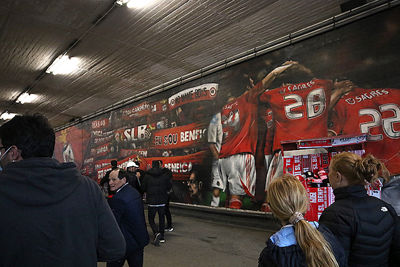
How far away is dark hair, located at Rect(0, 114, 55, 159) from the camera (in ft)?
3.90

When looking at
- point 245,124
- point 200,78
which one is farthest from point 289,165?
point 200,78

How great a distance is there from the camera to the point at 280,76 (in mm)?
5941

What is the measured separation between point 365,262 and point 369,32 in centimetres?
464

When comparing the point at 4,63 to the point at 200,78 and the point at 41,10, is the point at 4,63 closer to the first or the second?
the point at 41,10

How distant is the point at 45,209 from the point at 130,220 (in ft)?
5.09

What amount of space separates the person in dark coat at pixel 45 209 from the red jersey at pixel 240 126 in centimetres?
533

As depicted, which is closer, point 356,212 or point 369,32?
point 356,212

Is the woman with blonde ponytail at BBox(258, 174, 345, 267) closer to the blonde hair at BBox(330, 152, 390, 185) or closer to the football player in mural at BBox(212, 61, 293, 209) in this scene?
the blonde hair at BBox(330, 152, 390, 185)

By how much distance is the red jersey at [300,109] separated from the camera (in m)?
5.23

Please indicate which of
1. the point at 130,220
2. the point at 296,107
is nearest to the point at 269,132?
the point at 296,107

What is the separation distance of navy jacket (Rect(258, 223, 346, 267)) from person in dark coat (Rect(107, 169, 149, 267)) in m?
1.63

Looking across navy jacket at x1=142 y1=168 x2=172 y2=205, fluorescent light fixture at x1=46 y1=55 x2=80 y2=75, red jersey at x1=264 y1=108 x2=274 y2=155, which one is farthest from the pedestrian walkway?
fluorescent light fixture at x1=46 y1=55 x2=80 y2=75

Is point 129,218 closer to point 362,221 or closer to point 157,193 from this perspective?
point 362,221

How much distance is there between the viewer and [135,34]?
5.86 m
